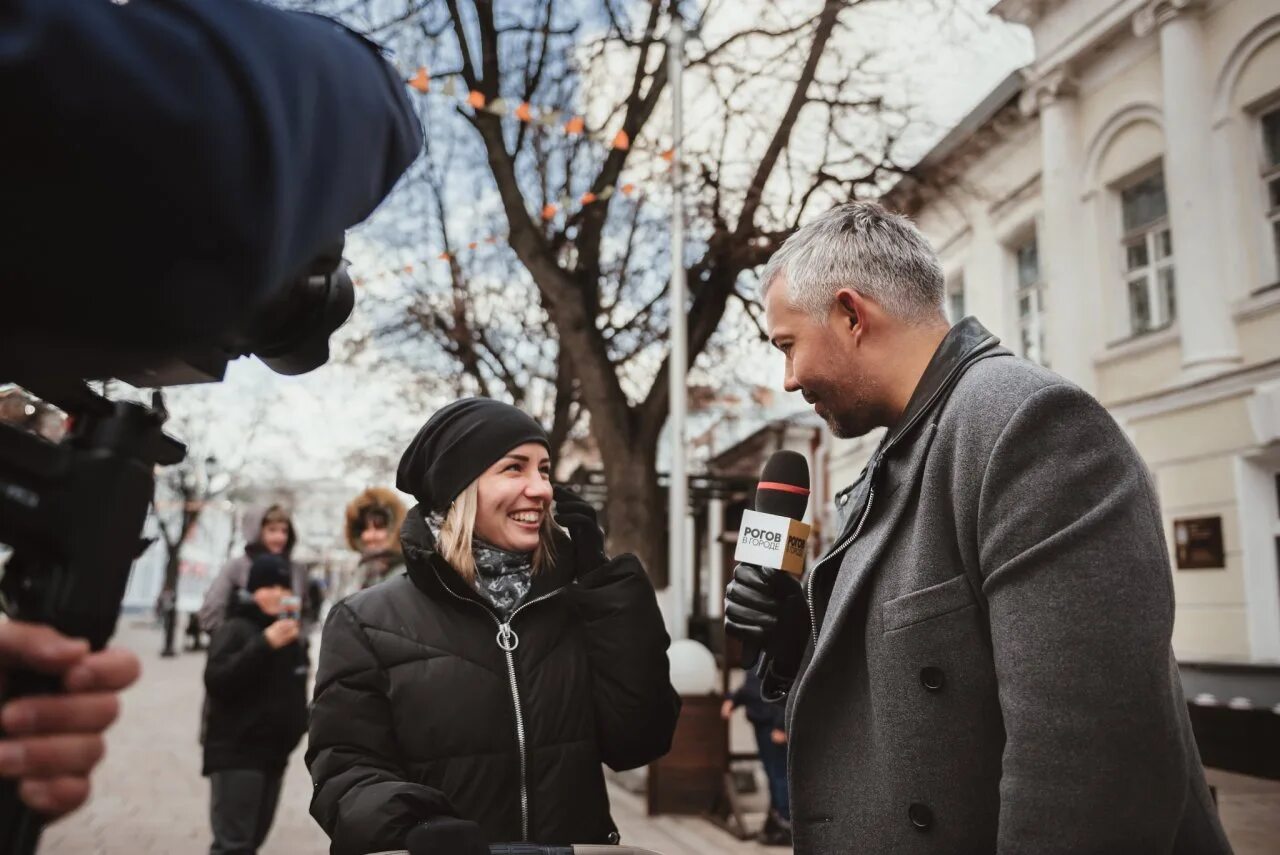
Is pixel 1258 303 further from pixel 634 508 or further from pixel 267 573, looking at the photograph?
pixel 267 573

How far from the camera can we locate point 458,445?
8.58 feet

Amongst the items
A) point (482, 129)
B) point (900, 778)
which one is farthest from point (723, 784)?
point (482, 129)

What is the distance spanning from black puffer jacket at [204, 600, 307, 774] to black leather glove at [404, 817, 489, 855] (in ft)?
9.06

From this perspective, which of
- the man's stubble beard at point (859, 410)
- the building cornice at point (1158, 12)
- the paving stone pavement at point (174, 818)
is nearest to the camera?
the man's stubble beard at point (859, 410)

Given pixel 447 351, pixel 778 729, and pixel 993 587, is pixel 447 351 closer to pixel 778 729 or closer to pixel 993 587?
pixel 778 729

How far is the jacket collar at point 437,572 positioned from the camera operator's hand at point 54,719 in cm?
162

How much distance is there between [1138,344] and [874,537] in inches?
406

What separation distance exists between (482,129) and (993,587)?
8.94m

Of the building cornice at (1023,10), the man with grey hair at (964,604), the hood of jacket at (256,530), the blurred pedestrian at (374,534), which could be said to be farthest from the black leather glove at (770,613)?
the building cornice at (1023,10)

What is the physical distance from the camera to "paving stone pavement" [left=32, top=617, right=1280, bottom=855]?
613 centimetres

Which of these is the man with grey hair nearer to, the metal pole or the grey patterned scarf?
the grey patterned scarf

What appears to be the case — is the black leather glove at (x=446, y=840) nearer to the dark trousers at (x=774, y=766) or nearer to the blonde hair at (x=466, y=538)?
the blonde hair at (x=466, y=538)

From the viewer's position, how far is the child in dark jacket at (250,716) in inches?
167

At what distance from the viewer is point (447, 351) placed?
1767 cm
